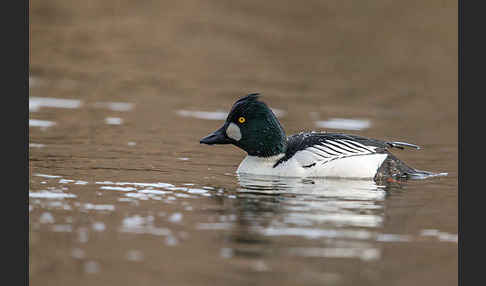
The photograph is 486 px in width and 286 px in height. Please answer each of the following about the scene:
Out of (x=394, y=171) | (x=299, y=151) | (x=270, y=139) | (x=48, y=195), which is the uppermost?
(x=270, y=139)

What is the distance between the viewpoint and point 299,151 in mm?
12023

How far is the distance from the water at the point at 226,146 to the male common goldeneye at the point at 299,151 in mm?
285

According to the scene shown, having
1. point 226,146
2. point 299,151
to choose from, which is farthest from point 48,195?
point 226,146

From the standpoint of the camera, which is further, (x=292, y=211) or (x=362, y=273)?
(x=292, y=211)

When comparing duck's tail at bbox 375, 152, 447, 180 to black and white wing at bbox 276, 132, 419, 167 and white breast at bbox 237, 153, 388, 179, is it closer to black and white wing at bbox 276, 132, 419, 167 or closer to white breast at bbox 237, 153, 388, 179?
white breast at bbox 237, 153, 388, 179

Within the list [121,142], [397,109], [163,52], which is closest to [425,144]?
[397,109]

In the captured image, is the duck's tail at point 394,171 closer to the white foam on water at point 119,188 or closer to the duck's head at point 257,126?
the duck's head at point 257,126

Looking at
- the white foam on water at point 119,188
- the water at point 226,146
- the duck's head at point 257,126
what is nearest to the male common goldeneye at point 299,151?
the duck's head at point 257,126

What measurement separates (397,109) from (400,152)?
11.9 feet

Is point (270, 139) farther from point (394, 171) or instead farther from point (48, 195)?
point (48, 195)

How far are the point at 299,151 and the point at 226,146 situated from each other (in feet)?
11.0

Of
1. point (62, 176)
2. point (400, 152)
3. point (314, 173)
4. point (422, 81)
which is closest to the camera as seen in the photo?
point (62, 176)

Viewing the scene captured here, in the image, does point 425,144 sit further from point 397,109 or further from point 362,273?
point 362,273

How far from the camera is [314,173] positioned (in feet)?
39.1
